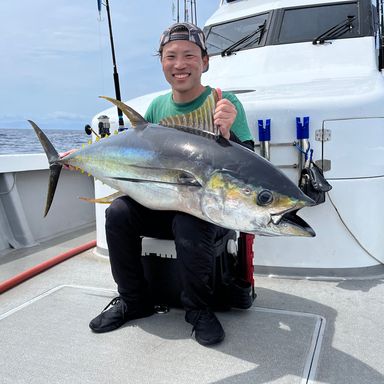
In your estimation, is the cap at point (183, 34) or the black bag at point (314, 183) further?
the black bag at point (314, 183)

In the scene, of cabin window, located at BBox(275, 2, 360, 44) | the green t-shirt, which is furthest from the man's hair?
cabin window, located at BBox(275, 2, 360, 44)

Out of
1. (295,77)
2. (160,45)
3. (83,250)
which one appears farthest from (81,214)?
(160,45)

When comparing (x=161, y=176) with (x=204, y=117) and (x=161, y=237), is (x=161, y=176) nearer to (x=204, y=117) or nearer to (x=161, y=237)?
(x=204, y=117)

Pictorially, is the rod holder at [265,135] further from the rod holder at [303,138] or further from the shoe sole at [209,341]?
the shoe sole at [209,341]

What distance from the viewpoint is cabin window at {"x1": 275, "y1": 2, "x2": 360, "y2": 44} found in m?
4.07

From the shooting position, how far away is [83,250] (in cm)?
368

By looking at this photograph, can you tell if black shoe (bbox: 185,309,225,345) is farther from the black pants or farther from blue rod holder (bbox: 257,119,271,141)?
blue rod holder (bbox: 257,119,271,141)

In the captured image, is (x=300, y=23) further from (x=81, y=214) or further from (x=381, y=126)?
(x=81, y=214)

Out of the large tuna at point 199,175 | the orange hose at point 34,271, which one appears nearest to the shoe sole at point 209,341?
the large tuna at point 199,175

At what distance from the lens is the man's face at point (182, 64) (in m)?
2.08

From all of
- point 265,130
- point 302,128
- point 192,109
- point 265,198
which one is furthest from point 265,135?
point 265,198

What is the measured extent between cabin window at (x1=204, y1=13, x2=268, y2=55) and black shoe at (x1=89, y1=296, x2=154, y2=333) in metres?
3.09

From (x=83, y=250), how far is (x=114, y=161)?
6.51 ft

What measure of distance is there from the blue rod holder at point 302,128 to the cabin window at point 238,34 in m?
1.87
